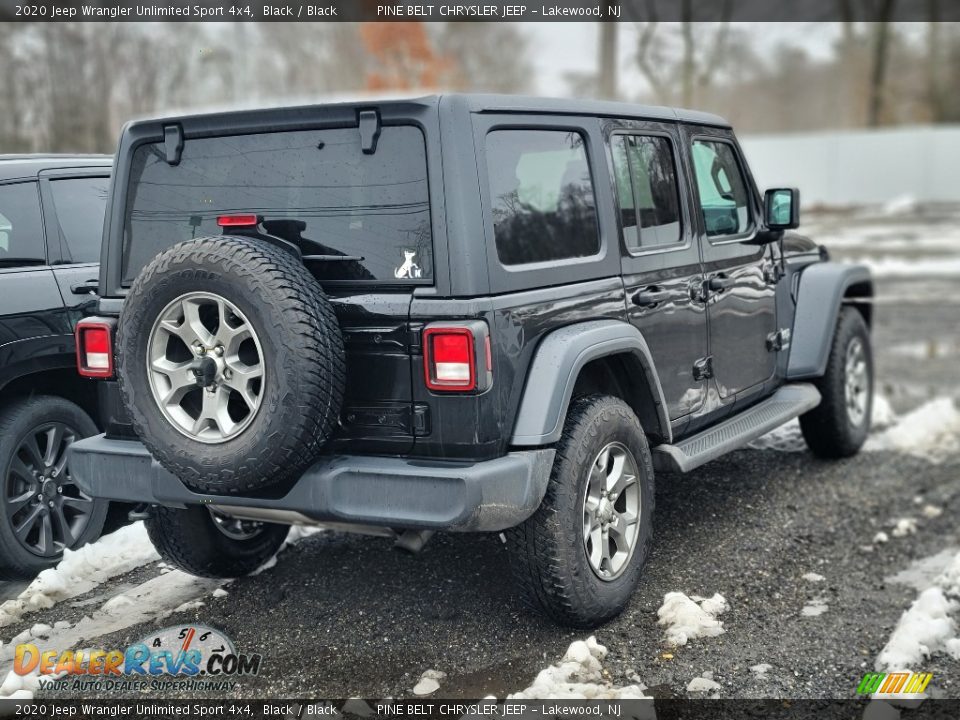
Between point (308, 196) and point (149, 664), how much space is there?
1.82 meters

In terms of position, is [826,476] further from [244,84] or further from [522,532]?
[244,84]

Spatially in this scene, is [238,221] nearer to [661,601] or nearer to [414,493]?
[414,493]

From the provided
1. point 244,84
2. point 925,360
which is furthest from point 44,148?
point 925,360

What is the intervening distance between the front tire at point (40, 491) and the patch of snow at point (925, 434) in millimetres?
4664

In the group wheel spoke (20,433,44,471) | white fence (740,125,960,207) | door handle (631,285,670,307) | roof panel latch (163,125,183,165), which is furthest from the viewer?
white fence (740,125,960,207)

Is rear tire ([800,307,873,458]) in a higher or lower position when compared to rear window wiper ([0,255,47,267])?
lower

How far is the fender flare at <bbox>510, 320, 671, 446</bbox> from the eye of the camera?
11.9 ft

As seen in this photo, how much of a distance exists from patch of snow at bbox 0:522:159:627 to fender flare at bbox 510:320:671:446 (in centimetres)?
229

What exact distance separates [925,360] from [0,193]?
302 inches

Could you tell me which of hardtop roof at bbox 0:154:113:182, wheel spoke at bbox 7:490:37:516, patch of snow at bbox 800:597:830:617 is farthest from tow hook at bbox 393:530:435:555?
hardtop roof at bbox 0:154:113:182

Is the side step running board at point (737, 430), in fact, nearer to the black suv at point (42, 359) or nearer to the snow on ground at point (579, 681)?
the snow on ground at point (579, 681)

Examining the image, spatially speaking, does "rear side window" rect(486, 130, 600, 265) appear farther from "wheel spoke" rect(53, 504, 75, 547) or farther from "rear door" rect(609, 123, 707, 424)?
"wheel spoke" rect(53, 504, 75, 547)

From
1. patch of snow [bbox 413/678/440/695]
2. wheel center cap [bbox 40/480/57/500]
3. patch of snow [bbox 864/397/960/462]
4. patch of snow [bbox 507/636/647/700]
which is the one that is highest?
wheel center cap [bbox 40/480/57/500]

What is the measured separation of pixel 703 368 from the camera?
15.9 feet
